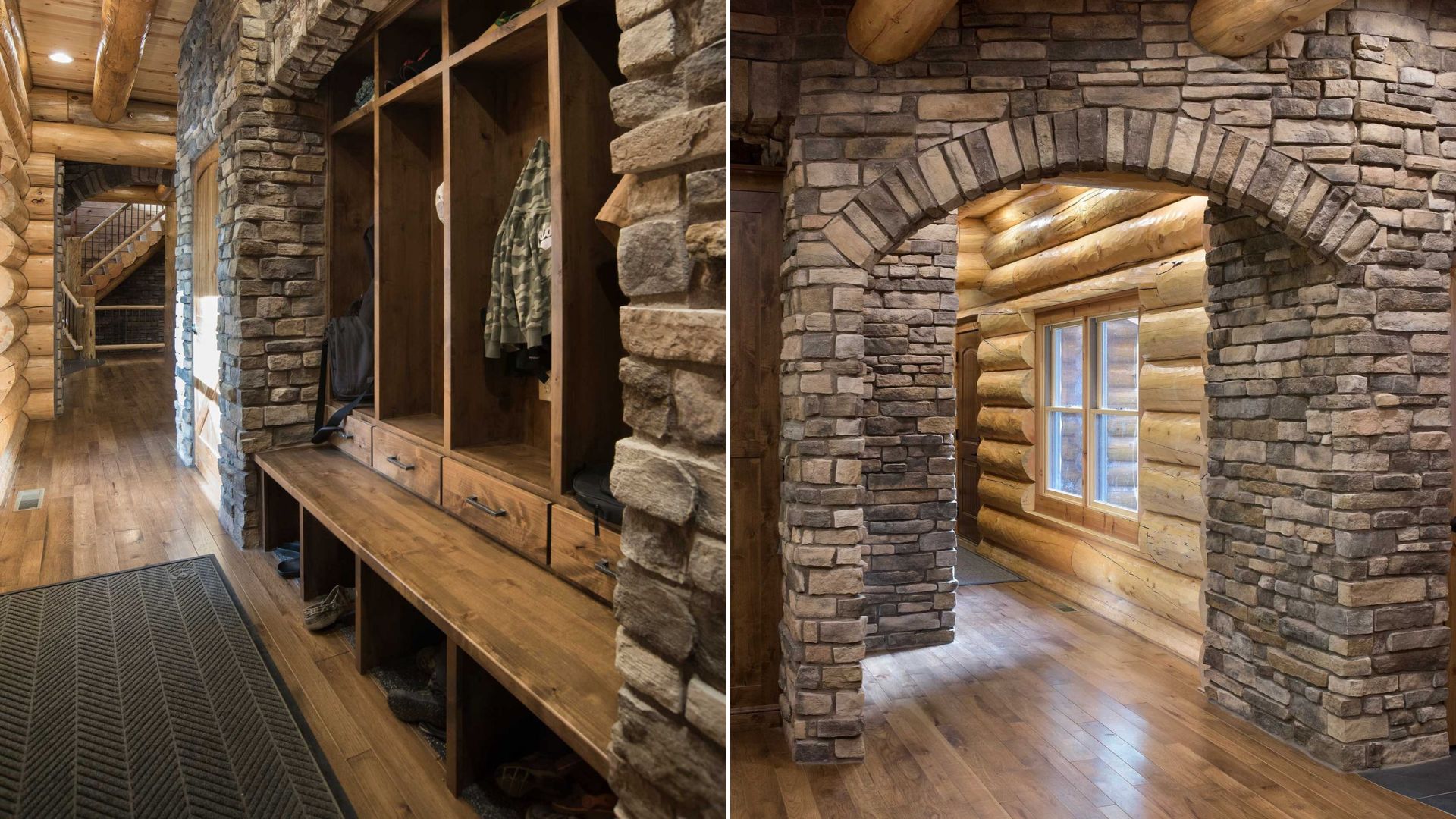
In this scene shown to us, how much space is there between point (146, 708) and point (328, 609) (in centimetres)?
184

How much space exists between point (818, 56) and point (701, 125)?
7.16 feet

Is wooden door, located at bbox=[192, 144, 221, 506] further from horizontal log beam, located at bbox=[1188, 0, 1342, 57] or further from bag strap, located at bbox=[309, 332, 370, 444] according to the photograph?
horizontal log beam, located at bbox=[1188, 0, 1342, 57]

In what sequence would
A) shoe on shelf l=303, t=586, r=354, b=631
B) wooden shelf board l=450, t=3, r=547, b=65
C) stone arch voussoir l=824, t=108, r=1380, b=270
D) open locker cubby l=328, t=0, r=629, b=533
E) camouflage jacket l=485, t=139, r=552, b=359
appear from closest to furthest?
open locker cubby l=328, t=0, r=629, b=533 < wooden shelf board l=450, t=3, r=547, b=65 < camouflage jacket l=485, t=139, r=552, b=359 < shoe on shelf l=303, t=586, r=354, b=631 < stone arch voussoir l=824, t=108, r=1380, b=270

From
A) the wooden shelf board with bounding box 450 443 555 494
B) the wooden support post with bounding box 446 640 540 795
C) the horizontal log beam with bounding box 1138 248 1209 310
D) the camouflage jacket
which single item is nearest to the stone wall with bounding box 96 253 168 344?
the wooden support post with bounding box 446 640 540 795

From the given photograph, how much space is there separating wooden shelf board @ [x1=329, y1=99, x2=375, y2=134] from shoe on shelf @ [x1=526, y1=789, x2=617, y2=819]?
8.63ft

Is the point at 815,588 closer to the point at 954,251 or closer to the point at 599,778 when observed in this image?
the point at 599,778

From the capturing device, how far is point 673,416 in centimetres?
117

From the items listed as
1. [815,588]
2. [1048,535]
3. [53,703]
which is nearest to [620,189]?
[53,703]

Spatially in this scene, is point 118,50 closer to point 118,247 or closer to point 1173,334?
point 118,247

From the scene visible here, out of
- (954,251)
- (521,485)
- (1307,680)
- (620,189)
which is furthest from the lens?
(954,251)

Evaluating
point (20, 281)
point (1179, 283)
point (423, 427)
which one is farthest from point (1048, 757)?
point (20, 281)

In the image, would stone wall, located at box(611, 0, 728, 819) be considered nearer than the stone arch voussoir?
Yes

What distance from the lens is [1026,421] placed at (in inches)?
237

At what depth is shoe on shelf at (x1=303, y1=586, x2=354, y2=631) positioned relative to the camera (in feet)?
7.90
